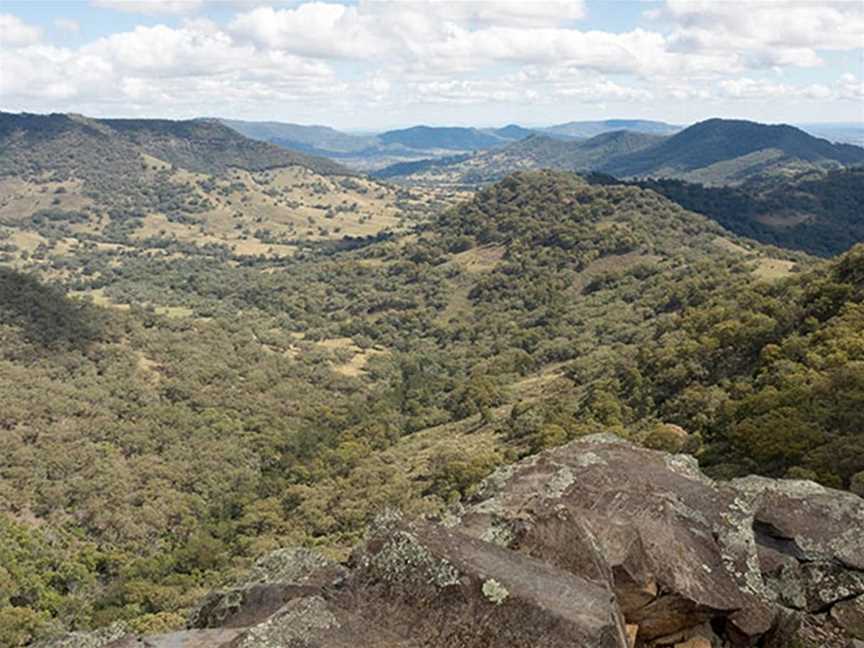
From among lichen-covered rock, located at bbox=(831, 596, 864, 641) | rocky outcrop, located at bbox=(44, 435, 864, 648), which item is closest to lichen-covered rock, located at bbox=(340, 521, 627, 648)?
rocky outcrop, located at bbox=(44, 435, 864, 648)

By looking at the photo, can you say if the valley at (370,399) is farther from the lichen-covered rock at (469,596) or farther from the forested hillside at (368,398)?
the lichen-covered rock at (469,596)

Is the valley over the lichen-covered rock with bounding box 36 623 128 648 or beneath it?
beneath

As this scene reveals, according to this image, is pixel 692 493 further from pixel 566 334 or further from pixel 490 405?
pixel 566 334

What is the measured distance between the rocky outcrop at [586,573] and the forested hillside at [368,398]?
11.1 metres

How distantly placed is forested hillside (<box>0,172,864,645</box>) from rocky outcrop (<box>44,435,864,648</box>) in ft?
36.3

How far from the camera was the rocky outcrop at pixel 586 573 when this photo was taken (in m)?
10.1

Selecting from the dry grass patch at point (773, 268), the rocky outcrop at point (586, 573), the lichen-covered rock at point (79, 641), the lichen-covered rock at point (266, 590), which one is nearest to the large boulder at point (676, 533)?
the rocky outcrop at point (586, 573)

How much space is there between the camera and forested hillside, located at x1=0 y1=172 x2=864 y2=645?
50375 mm

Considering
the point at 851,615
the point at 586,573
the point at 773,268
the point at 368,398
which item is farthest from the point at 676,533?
the point at 773,268

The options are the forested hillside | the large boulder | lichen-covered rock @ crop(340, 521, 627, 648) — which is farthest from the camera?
the forested hillside

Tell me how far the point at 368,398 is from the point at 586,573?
353ft

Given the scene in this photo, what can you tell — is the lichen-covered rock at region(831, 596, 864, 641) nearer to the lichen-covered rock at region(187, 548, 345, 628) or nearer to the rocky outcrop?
the rocky outcrop

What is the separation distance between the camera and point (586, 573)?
11.7 m

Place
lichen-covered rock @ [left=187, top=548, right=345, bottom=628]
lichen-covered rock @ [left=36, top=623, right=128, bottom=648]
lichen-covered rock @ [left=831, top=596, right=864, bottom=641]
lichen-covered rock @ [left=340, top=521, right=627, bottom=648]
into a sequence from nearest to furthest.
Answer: lichen-covered rock @ [left=340, top=521, right=627, bottom=648]
lichen-covered rock @ [left=36, top=623, right=128, bottom=648]
lichen-covered rock @ [left=831, top=596, right=864, bottom=641]
lichen-covered rock @ [left=187, top=548, right=345, bottom=628]
